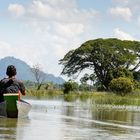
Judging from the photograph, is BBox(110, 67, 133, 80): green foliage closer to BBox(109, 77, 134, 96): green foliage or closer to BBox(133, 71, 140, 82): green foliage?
BBox(133, 71, 140, 82): green foliage

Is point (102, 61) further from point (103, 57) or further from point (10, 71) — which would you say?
point (10, 71)

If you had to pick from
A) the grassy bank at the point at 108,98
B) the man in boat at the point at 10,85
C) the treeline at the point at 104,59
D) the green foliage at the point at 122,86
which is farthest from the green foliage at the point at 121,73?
the man in boat at the point at 10,85

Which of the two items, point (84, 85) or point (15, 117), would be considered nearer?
point (15, 117)

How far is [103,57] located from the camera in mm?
93875

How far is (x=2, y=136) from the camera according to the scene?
31.8ft

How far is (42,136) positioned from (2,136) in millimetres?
958

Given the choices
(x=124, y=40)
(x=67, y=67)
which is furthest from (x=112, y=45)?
(x=67, y=67)

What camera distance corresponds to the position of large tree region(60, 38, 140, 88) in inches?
3676

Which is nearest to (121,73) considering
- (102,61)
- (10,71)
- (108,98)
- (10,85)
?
(102,61)

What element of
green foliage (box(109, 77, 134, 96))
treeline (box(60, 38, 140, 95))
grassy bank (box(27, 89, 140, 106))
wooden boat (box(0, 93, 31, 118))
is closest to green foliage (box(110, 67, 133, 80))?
treeline (box(60, 38, 140, 95))

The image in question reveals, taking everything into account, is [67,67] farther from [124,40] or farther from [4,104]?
[4,104]

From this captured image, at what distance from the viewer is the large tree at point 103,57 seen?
93.4 m

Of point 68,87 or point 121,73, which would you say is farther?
point 121,73

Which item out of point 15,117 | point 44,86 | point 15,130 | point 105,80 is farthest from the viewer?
point 44,86
